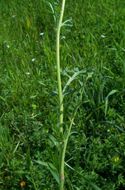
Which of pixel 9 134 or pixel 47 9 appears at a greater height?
pixel 47 9

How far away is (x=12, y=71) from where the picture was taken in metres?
2.97

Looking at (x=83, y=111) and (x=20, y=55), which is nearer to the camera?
(x=83, y=111)

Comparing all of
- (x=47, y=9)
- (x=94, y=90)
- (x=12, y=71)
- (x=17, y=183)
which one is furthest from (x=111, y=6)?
(x=17, y=183)

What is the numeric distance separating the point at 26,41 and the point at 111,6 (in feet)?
2.12

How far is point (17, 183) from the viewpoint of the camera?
2131 millimetres

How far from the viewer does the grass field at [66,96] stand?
6.80ft

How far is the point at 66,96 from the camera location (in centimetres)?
240

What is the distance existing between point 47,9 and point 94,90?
1.41m

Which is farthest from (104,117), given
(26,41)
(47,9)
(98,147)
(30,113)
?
(47,9)

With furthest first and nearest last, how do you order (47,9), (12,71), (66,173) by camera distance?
1. (47,9)
2. (12,71)
3. (66,173)

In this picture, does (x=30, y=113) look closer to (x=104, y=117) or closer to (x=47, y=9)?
(x=104, y=117)

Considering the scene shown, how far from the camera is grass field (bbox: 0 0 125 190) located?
2.07 meters

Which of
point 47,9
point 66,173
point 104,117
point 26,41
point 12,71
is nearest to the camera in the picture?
point 66,173

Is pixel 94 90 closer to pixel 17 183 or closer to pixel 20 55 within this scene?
pixel 17 183
